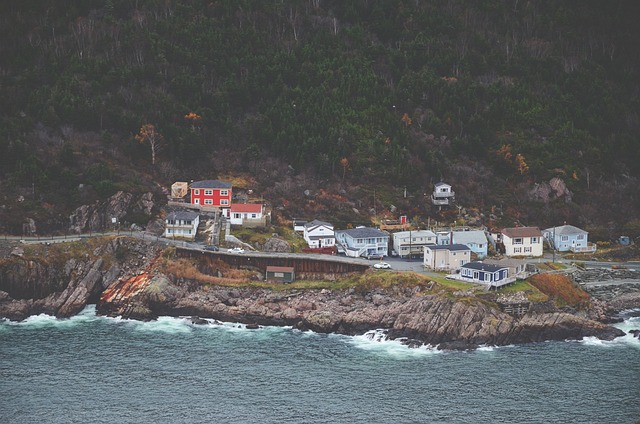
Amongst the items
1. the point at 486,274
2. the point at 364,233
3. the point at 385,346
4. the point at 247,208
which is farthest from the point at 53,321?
the point at 486,274

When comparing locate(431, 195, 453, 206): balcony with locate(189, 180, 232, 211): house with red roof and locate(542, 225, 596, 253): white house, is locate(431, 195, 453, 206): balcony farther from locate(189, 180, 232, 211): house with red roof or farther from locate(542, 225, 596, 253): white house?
locate(189, 180, 232, 211): house with red roof

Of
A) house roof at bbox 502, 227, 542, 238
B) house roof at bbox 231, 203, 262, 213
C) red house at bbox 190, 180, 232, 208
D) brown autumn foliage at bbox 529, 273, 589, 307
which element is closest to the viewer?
brown autumn foliage at bbox 529, 273, 589, 307

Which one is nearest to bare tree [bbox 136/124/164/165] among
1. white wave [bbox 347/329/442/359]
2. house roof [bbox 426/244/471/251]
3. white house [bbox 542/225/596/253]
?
house roof [bbox 426/244/471/251]

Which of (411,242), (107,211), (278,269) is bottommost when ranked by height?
(278,269)

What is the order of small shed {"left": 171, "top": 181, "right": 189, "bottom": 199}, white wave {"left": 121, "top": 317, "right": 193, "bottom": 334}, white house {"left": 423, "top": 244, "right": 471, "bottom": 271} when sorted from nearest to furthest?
white wave {"left": 121, "top": 317, "right": 193, "bottom": 334}
white house {"left": 423, "top": 244, "right": 471, "bottom": 271}
small shed {"left": 171, "top": 181, "right": 189, "bottom": 199}

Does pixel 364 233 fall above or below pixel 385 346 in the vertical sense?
above

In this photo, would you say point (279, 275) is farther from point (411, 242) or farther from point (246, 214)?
point (411, 242)

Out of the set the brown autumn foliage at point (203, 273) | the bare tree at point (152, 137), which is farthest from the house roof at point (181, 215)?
the bare tree at point (152, 137)

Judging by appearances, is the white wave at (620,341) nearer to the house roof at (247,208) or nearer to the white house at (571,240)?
the white house at (571,240)
